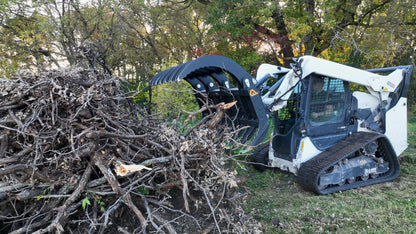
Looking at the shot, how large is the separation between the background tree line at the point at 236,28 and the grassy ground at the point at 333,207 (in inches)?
203

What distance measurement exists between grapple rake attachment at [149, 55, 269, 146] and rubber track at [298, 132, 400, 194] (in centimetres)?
98

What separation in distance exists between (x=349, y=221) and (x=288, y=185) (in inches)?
59.6

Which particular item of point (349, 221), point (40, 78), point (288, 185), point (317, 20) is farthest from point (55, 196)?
point (317, 20)

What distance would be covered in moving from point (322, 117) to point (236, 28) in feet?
20.5

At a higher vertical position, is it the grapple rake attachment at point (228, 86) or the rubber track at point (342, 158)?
the grapple rake attachment at point (228, 86)

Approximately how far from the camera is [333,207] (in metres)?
4.14

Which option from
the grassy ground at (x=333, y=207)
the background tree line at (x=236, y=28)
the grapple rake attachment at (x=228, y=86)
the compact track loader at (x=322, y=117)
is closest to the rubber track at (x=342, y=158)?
the compact track loader at (x=322, y=117)

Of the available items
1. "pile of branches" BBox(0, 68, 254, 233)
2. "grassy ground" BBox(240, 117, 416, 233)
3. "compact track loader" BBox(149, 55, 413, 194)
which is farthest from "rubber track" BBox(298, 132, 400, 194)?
"pile of branches" BBox(0, 68, 254, 233)

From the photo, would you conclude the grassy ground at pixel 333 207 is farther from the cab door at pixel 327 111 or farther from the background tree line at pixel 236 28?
the background tree line at pixel 236 28

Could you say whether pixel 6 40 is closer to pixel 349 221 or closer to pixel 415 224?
pixel 349 221

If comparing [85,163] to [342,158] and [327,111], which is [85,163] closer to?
[342,158]

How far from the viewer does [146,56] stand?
1522 centimetres

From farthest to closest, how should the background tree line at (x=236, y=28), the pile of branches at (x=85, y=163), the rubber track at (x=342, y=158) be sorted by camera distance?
the background tree line at (x=236, y=28) → the rubber track at (x=342, y=158) → the pile of branches at (x=85, y=163)

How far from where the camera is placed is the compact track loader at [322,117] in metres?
4.56
